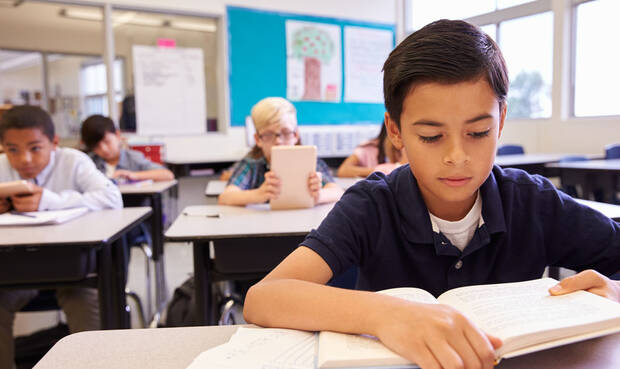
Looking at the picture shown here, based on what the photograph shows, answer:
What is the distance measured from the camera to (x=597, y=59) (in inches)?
169

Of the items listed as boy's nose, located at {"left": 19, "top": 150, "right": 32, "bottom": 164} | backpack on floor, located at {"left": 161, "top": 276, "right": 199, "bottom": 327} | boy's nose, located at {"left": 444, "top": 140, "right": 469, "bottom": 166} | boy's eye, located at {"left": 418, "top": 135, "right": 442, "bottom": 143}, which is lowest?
backpack on floor, located at {"left": 161, "top": 276, "right": 199, "bottom": 327}

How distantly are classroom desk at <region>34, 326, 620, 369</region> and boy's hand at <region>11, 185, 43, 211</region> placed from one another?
125cm

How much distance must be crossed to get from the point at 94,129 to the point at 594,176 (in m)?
3.20

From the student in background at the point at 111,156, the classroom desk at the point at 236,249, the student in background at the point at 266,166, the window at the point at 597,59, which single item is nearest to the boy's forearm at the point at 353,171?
the student in background at the point at 266,166

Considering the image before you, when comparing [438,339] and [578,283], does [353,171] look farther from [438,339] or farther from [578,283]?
[438,339]

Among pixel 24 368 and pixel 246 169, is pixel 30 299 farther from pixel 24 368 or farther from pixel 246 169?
pixel 246 169

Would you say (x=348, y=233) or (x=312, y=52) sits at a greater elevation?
(x=312, y=52)

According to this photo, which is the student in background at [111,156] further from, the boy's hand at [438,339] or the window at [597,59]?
the window at [597,59]

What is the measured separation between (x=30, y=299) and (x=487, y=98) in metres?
1.81

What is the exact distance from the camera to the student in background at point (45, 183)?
1726mm

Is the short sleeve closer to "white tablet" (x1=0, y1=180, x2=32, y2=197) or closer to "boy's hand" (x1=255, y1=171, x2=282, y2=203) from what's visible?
"boy's hand" (x1=255, y1=171, x2=282, y2=203)

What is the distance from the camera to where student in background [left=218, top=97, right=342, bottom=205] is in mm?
1772

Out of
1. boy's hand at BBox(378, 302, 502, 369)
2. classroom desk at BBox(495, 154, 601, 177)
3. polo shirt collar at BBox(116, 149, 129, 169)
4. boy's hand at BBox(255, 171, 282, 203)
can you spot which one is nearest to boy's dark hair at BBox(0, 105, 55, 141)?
boy's hand at BBox(255, 171, 282, 203)

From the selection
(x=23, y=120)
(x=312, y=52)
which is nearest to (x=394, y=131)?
(x=23, y=120)
